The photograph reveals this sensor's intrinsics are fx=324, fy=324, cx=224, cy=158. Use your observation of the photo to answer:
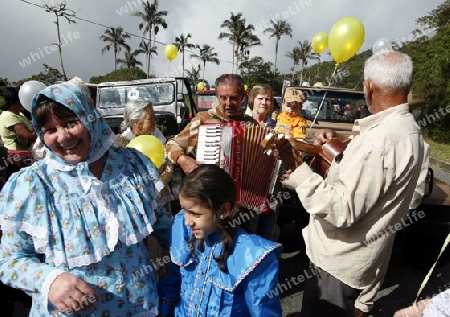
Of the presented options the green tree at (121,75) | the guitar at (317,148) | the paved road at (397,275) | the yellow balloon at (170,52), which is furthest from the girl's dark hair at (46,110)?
the green tree at (121,75)

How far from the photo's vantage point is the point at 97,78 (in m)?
36.7

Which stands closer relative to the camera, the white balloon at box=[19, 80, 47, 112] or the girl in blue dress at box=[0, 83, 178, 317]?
the girl in blue dress at box=[0, 83, 178, 317]

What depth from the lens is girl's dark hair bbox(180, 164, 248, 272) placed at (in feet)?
4.90

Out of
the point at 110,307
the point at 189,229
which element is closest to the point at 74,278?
the point at 110,307

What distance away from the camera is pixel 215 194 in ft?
5.01

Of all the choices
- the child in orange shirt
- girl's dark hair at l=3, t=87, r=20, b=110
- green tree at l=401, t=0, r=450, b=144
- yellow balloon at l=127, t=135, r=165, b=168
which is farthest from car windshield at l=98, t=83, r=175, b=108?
green tree at l=401, t=0, r=450, b=144

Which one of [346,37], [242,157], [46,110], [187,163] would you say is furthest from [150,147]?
[346,37]

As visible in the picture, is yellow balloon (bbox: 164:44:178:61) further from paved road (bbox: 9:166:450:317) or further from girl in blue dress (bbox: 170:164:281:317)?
girl in blue dress (bbox: 170:164:281:317)

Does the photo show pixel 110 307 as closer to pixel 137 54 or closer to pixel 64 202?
pixel 64 202

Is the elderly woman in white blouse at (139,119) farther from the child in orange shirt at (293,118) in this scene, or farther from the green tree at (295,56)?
the green tree at (295,56)

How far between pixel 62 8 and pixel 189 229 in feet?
62.1

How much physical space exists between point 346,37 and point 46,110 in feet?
13.5

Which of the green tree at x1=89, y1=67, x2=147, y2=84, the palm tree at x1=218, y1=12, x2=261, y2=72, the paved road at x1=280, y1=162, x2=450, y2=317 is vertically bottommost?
the paved road at x1=280, y1=162, x2=450, y2=317

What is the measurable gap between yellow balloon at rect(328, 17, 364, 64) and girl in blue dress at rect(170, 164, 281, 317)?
142 inches
